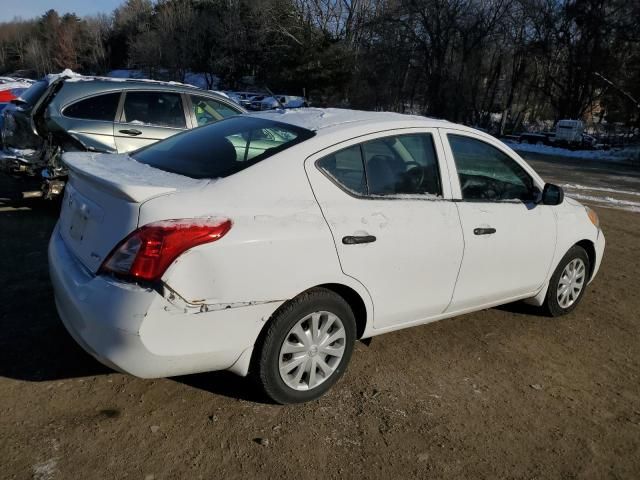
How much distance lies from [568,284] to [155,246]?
3.66 m

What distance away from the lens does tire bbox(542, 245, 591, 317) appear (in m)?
4.59

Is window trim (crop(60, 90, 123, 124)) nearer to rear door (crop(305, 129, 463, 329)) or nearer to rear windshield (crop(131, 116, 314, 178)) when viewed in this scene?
rear windshield (crop(131, 116, 314, 178))

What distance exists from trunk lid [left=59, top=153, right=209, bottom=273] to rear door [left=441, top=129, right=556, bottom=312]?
6.01 feet

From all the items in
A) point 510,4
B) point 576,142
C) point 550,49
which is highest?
point 510,4

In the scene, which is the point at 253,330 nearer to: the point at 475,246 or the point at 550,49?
the point at 475,246

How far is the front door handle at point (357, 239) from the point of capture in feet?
10.0

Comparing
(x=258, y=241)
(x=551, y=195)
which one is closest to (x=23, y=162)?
(x=258, y=241)

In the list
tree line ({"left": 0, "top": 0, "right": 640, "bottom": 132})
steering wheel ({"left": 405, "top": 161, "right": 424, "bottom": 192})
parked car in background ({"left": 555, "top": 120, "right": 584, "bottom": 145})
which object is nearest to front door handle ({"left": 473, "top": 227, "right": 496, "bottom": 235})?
steering wheel ({"left": 405, "top": 161, "right": 424, "bottom": 192})

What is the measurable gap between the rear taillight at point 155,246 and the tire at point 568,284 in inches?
125

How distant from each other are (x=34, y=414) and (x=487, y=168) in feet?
11.0

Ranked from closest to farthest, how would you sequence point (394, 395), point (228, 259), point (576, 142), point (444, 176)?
point (228, 259)
point (394, 395)
point (444, 176)
point (576, 142)

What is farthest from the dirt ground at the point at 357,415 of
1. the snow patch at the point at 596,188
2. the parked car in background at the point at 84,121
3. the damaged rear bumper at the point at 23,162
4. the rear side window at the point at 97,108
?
the snow patch at the point at 596,188

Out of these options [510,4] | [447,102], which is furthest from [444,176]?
[510,4]

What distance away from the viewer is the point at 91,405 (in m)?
3.01
